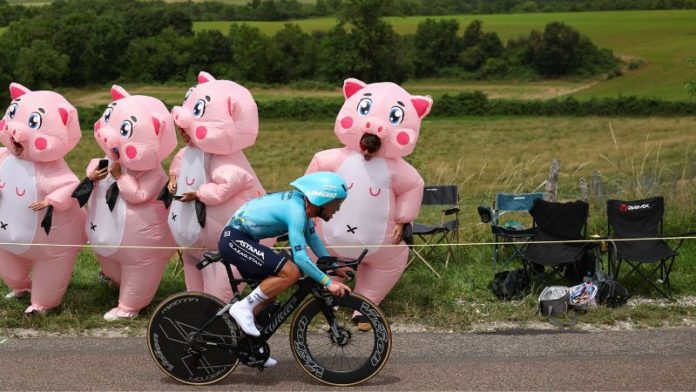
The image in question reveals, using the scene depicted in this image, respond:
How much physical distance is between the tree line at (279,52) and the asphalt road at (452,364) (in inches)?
1826

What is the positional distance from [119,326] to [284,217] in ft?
8.63

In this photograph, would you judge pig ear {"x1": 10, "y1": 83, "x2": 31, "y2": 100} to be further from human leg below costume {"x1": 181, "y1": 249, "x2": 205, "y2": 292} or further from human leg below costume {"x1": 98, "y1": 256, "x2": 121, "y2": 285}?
human leg below costume {"x1": 181, "y1": 249, "x2": 205, "y2": 292}

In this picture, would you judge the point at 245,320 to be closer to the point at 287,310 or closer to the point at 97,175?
the point at 287,310

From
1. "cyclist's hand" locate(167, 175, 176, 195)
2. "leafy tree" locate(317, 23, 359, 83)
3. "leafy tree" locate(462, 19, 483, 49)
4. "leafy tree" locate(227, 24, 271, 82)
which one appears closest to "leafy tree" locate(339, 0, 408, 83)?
"leafy tree" locate(317, 23, 359, 83)

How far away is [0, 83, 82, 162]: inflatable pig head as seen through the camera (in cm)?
829

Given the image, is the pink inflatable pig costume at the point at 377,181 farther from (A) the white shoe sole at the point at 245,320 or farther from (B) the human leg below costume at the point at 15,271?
(B) the human leg below costume at the point at 15,271

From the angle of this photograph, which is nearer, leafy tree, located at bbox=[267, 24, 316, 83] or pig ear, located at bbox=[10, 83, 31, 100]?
pig ear, located at bbox=[10, 83, 31, 100]

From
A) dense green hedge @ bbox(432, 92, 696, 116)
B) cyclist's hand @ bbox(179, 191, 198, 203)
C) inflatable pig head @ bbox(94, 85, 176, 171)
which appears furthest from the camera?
dense green hedge @ bbox(432, 92, 696, 116)

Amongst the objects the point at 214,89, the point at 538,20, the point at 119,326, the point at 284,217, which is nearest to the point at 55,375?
the point at 119,326

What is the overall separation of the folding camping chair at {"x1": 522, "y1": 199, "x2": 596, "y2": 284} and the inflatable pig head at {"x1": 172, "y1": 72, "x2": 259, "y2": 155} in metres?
2.92

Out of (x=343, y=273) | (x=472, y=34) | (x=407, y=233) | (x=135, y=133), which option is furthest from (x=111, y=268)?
(x=472, y=34)

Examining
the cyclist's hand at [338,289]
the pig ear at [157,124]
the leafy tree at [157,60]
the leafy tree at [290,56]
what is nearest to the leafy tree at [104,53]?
the leafy tree at [157,60]

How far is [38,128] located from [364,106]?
2826 millimetres

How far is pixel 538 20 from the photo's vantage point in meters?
66.6
